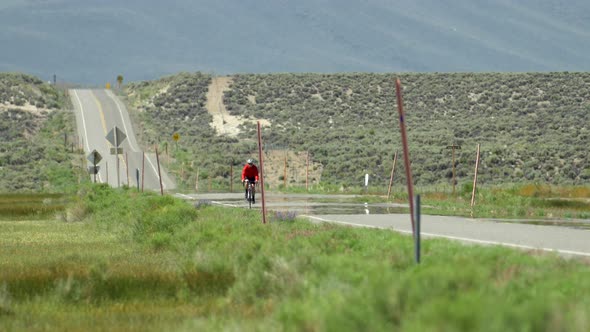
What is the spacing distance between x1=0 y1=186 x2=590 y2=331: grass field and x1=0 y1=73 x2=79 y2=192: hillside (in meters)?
49.2

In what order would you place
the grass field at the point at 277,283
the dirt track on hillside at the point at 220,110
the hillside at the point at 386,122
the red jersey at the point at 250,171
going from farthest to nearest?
the dirt track on hillside at the point at 220,110
the hillside at the point at 386,122
the red jersey at the point at 250,171
the grass field at the point at 277,283

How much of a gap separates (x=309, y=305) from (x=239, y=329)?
60cm

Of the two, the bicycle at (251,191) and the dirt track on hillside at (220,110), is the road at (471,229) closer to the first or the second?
the bicycle at (251,191)

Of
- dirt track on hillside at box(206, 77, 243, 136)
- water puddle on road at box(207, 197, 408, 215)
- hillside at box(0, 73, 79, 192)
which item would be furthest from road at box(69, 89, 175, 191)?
water puddle on road at box(207, 197, 408, 215)

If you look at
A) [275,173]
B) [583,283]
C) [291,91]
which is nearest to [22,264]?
[583,283]

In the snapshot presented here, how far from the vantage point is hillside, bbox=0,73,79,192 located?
3270 inches

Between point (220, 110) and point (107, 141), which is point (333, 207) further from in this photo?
point (220, 110)

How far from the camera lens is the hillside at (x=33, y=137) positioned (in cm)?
8306

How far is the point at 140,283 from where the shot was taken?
1747 centimetres

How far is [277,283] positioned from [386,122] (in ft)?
329

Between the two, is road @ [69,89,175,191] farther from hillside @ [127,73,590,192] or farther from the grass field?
the grass field

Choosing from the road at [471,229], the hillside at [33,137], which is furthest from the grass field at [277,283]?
the hillside at [33,137]

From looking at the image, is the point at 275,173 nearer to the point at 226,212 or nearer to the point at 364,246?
the point at 226,212

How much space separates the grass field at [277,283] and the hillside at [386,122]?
181 ft
